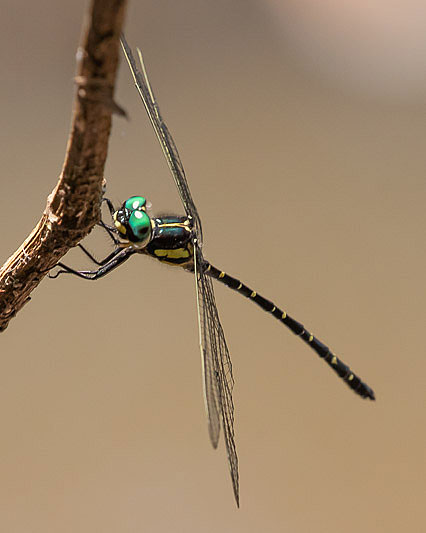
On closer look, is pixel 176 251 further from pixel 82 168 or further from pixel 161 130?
pixel 82 168

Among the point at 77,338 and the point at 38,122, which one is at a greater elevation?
the point at 38,122

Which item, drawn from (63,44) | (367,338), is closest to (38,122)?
(63,44)

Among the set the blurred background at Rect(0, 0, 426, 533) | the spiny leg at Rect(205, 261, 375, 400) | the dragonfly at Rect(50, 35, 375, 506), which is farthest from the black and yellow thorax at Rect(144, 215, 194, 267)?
the blurred background at Rect(0, 0, 426, 533)

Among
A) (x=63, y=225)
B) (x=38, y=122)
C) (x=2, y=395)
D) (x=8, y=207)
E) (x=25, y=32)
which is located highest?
(x=25, y=32)

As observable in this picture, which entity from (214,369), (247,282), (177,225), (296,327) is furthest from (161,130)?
(247,282)

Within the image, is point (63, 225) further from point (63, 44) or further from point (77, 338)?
point (63, 44)

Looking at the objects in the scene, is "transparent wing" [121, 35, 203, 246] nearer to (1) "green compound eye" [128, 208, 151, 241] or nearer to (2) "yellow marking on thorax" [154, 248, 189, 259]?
(2) "yellow marking on thorax" [154, 248, 189, 259]

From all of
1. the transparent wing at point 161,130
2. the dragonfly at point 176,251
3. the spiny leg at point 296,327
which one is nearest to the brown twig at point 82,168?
the dragonfly at point 176,251
